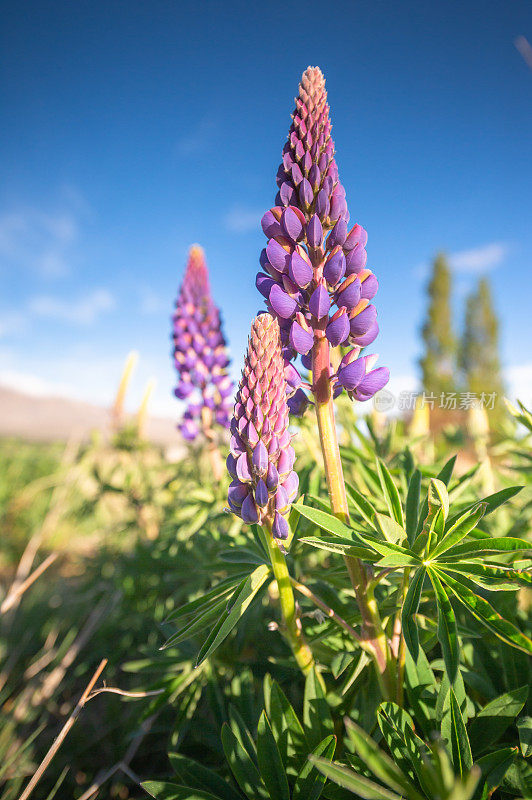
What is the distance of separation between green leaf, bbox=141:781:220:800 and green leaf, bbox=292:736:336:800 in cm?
17

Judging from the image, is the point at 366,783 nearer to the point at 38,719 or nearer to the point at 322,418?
the point at 322,418

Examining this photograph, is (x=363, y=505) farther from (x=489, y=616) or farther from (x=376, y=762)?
(x=376, y=762)

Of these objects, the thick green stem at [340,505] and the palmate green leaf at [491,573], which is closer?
the palmate green leaf at [491,573]

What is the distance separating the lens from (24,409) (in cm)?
990

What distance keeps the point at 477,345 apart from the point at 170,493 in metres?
27.3

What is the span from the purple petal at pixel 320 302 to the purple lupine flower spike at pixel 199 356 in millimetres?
1244

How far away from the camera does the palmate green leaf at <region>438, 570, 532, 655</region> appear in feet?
2.45

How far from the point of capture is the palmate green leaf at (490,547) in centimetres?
84

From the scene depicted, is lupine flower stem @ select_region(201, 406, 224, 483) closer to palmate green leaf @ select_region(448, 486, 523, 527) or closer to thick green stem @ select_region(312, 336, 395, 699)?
thick green stem @ select_region(312, 336, 395, 699)

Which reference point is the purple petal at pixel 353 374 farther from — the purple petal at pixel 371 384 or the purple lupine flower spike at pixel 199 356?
the purple lupine flower spike at pixel 199 356

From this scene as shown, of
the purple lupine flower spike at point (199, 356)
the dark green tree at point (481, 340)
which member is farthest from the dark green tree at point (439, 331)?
the purple lupine flower spike at point (199, 356)

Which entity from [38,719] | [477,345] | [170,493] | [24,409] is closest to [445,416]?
[24,409]

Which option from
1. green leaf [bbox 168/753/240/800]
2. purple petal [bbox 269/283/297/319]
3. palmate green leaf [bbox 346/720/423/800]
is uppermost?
purple petal [bbox 269/283/297/319]

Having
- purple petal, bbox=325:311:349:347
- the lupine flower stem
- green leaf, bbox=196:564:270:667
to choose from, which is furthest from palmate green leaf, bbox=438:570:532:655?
the lupine flower stem
